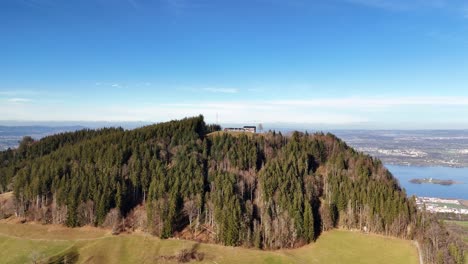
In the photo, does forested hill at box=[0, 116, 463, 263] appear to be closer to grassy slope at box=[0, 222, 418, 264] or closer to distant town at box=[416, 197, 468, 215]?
grassy slope at box=[0, 222, 418, 264]

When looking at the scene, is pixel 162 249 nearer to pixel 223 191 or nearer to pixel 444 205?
pixel 223 191

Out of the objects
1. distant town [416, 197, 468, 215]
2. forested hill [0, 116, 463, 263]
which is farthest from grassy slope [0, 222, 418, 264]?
distant town [416, 197, 468, 215]

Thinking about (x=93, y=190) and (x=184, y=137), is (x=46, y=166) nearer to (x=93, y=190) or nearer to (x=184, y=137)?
(x=93, y=190)

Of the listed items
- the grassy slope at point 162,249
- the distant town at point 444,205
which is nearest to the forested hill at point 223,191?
the grassy slope at point 162,249

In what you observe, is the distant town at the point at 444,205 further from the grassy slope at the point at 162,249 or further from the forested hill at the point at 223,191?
the grassy slope at the point at 162,249

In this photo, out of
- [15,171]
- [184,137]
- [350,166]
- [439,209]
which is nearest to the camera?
[350,166]

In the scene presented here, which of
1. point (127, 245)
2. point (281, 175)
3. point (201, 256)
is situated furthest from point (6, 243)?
point (281, 175)
